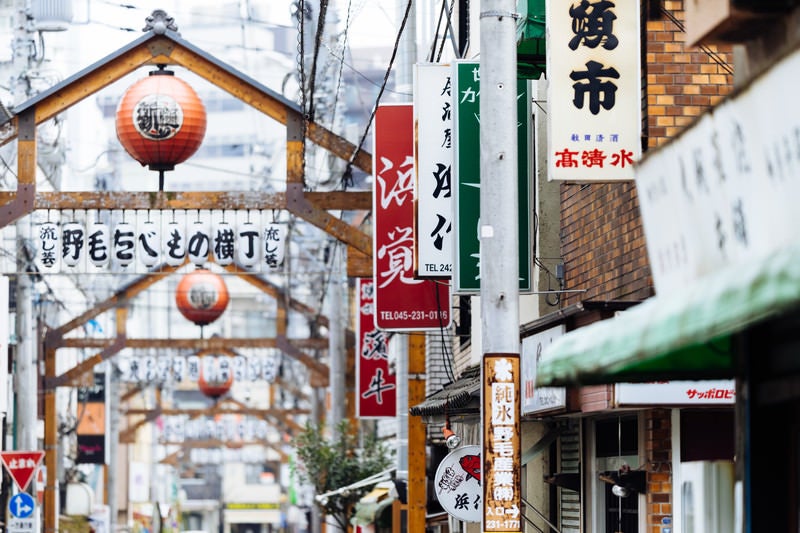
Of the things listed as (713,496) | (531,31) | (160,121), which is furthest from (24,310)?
(713,496)

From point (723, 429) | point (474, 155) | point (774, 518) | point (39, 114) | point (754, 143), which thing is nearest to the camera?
point (754, 143)

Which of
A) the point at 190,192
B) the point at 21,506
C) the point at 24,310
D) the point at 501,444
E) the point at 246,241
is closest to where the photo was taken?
the point at 501,444

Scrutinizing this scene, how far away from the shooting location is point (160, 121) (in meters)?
20.0

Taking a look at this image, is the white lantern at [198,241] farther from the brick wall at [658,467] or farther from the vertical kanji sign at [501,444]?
the vertical kanji sign at [501,444]

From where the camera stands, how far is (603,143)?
11.6 metres

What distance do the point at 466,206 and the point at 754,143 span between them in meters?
8.05

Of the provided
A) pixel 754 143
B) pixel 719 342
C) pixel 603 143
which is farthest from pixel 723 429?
pixel 754 143

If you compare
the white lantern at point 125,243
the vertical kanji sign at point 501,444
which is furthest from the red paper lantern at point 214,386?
the vertical kanji sign at point 501,444

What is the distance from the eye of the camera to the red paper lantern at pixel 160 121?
20016 mm

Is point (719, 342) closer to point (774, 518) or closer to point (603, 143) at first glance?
point (774, 518)

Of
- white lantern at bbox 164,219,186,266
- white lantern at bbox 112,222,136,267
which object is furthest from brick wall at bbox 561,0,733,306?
white lantern at bbox 112,222,136,267

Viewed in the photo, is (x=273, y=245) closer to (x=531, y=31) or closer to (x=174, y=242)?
(x=174, y=242)

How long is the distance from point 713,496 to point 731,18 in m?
2.26

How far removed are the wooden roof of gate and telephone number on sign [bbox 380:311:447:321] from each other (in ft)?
5.18
